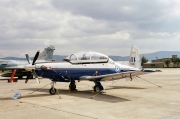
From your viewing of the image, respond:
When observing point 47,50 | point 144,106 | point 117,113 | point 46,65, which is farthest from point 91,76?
point 47,50

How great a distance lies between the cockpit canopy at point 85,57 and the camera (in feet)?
41.1

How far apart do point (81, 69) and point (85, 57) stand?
0.72 metres

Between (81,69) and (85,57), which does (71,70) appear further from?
(85,57)

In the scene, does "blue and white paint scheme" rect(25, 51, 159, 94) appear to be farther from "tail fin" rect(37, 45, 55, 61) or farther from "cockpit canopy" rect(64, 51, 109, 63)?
"tail fin" rect(37, 45, 55, 61)

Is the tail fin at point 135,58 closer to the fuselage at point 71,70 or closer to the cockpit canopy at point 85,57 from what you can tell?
the fuselage at point 71,70

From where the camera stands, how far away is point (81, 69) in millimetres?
12500

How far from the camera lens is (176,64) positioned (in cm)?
12306

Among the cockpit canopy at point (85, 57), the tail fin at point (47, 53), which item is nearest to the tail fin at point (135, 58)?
the cockpit canopy at point (85, 57)

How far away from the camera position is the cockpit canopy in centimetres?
1252

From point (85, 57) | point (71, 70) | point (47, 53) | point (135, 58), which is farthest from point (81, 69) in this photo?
point (47, 53)

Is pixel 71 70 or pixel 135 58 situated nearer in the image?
pixel 71 70

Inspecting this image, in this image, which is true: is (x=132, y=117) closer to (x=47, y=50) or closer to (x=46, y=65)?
(x=46, y=65)

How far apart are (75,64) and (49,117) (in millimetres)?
5908

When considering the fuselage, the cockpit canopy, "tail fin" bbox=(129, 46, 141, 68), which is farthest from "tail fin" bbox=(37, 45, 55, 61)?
the fuselage
